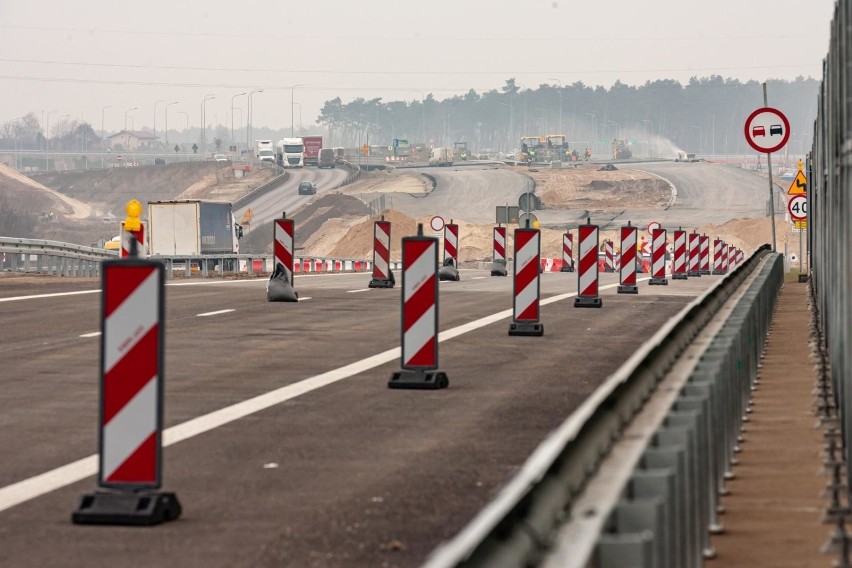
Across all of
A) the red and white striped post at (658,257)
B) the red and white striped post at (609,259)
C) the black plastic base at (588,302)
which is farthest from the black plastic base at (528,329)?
the red and white striped post at (609,259)

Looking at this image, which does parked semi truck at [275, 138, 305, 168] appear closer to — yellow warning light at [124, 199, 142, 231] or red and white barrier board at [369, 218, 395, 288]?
red and white barrier board at [369, 218, 395, 288]

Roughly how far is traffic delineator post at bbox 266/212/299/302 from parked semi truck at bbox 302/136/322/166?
169 meters

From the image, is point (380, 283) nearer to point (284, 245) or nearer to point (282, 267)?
point (284, 245)

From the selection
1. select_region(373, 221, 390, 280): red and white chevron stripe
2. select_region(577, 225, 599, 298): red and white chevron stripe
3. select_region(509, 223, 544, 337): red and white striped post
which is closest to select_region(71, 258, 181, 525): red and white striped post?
select_region(509, 223, 544, 337): red and white striped post

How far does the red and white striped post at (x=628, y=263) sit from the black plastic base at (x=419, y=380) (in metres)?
18.4

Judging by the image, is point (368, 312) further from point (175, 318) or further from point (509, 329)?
point (509, 329)

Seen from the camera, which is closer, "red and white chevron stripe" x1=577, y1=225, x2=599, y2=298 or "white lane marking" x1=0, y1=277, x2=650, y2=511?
"white lane marking" x1=0, y1=277, x2=650, y2=511

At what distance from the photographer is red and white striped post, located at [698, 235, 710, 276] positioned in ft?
180

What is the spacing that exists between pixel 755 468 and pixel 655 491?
500 centimetres

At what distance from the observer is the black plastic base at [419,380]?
14.2 metres

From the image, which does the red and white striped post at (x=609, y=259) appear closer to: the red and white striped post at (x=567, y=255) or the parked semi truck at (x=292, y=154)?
the red and white striped post at (x=567, y=255)

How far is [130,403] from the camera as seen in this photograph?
8281 mm

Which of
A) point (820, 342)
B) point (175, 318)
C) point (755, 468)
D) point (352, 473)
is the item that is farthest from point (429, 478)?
point (175, 318)

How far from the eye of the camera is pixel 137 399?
8.27 m
